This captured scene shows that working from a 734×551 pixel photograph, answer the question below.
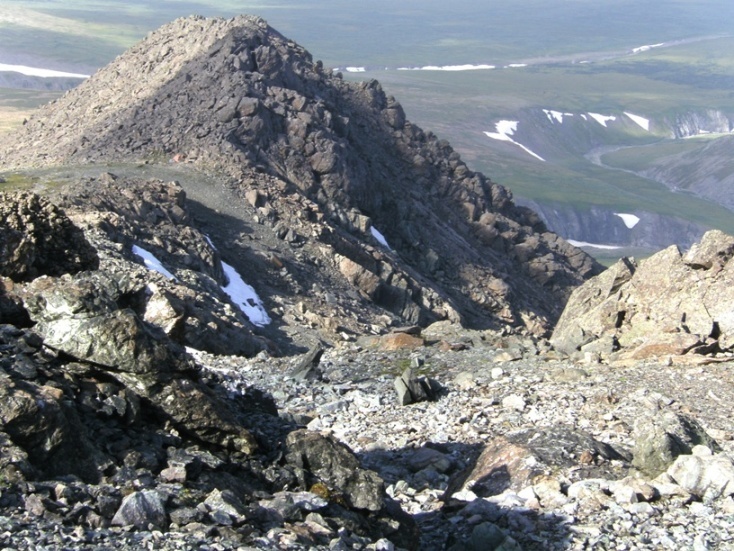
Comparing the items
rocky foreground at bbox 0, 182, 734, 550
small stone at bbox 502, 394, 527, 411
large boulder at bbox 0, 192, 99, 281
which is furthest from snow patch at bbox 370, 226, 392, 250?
large boulder at bbox 0, 192, 99, 281

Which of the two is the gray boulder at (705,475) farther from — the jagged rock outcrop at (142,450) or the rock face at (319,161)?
the rock face at (319,161)

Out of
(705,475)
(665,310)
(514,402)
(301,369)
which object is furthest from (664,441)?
(665,310)

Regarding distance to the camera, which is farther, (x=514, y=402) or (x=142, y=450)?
(x=514, y=402)

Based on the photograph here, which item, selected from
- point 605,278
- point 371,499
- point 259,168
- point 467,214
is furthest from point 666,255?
point 467,214

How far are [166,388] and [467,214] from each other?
58635 mm

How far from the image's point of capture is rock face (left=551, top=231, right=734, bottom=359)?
27891 millimetres

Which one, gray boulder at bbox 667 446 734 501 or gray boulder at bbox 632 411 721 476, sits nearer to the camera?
gray boulder at bbox 667 446 734 501

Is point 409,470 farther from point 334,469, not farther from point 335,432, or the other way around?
point 334,469

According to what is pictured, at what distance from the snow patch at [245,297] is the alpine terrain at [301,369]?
0.57ft

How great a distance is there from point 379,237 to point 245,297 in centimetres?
→ 1851

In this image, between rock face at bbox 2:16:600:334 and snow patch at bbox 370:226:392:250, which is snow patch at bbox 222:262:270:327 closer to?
rock face at bbox 2:16:600:334

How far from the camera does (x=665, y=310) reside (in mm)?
31578

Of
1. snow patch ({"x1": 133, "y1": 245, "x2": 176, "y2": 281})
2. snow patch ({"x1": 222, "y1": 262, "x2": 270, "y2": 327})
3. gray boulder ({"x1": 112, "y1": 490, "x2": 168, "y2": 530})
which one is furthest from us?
snow patch ({"x1": 222, "y1": 262, "x2": 270, "y2": 327})

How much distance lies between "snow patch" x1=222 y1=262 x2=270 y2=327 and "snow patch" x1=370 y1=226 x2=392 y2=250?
1469 centimetres
